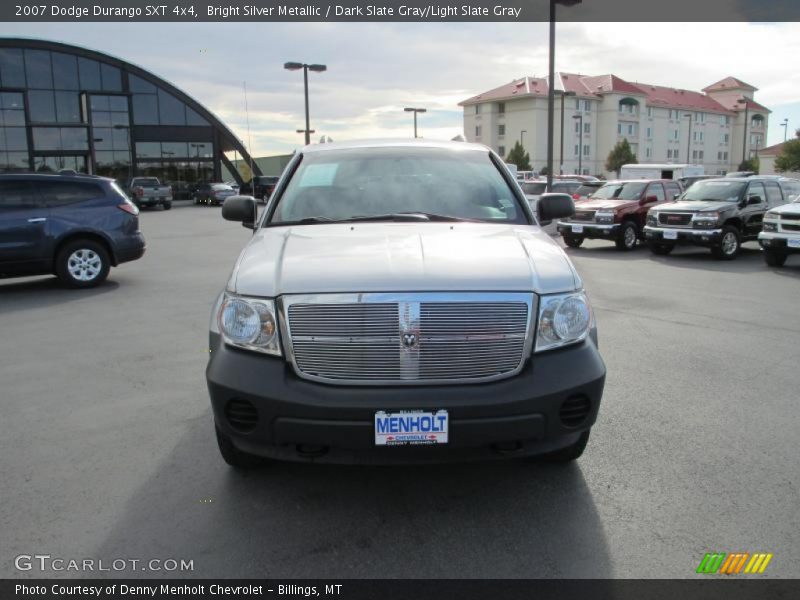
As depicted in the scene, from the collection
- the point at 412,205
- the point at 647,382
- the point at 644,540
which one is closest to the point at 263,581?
the point at 644,540

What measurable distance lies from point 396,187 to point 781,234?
36.9 feet

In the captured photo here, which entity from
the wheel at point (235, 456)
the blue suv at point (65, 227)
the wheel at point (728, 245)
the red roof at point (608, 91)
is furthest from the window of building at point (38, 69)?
the red roof at point (608, 91)

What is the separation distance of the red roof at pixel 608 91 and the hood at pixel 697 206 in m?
76.5

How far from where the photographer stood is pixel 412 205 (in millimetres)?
4227

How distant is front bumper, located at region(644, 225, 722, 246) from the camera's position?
14516 millimetres

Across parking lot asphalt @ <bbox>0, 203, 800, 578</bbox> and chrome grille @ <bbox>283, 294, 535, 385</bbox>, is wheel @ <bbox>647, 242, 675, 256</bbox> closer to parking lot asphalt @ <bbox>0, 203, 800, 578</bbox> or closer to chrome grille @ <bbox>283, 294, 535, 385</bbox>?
parking lot asphalt @ <bbox>0, 203, 800, 578</bbox>

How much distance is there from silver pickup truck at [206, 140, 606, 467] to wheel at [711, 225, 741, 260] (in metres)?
12.9

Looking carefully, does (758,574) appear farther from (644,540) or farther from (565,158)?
(565,158)

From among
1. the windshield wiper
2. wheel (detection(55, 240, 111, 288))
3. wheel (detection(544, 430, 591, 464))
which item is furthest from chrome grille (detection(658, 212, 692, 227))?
wheel (detection(544, 430, 591, 464))

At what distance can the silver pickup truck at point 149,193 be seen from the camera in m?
38.7

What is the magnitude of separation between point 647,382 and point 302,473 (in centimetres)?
313

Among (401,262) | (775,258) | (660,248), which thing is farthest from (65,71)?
(401,262)

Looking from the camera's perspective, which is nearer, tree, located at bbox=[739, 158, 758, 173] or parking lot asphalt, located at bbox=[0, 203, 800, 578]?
parking lot asphalt, located at bbox=[0, 203, 800, 578]

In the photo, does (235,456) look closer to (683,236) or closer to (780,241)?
(780,241)
